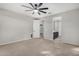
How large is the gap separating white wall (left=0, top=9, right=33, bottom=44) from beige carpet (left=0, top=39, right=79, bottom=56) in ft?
0.59

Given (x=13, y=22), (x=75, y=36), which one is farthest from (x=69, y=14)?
(x=13, y=22)

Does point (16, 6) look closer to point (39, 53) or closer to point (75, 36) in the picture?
point (39, 53)

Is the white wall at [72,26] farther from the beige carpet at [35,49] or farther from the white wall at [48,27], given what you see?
the white wall at [48,27]

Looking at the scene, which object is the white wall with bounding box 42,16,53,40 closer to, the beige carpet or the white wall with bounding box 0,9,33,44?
the beige carpet

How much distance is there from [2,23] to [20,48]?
3.19ft

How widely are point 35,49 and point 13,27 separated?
0.91 meters

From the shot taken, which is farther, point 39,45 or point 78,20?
point 78,20

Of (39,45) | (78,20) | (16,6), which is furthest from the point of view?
(78,20)

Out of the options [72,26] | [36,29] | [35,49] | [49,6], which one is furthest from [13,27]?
[72,26]

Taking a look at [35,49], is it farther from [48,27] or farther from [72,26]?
[72,26]

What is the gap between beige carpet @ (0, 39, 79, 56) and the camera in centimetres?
231

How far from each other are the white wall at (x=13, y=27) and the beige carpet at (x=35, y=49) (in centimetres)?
18

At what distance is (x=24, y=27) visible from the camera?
244 cm

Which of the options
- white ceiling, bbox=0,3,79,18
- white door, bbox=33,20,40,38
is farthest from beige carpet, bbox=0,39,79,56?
white ceiling, bbox=0,3,79,18
